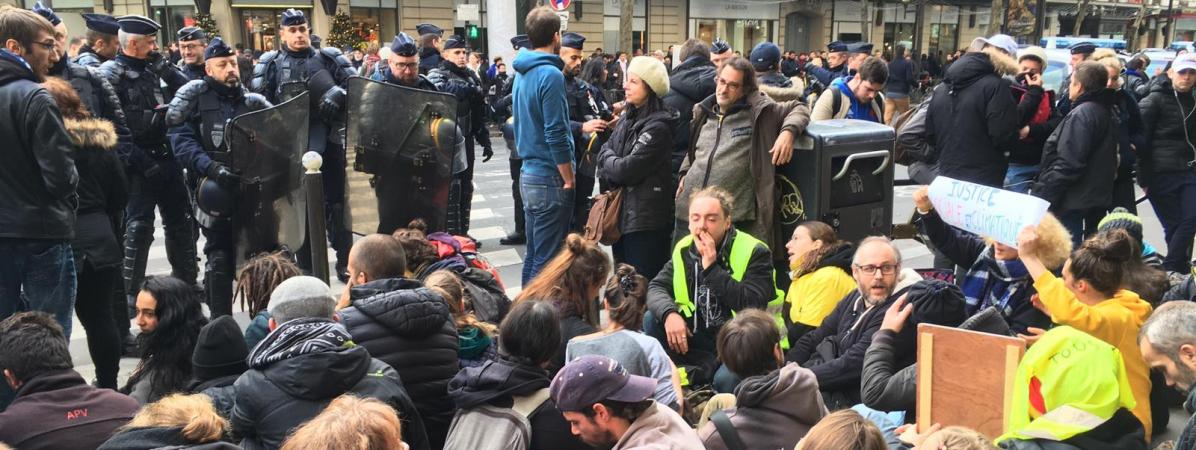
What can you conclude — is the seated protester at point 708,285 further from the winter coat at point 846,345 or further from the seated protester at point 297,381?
the seated protester at point 297,381

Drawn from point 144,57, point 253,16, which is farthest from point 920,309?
point 253,16

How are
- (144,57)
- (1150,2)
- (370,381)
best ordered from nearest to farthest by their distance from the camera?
1. (370,381)
2. (144,57)
3. (1150,2)

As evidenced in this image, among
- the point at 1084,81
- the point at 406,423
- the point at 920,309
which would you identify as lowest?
the point at 406,423

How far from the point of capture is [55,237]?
4645 millimetres

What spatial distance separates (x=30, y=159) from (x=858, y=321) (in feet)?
12.1

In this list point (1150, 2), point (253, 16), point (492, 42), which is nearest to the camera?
point (492, 42)

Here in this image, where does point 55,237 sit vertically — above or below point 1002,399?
above

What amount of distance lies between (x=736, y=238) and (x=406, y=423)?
207cm

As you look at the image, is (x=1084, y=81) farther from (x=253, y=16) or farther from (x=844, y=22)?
(x=844, y=22)

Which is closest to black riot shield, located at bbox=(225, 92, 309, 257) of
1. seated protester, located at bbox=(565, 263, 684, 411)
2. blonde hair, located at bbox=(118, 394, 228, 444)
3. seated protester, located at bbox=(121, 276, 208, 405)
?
seated protester, located at bbox=(121, 276, 208, 405)

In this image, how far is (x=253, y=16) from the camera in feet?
99.9

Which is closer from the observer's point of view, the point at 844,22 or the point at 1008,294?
the point at 1008,294

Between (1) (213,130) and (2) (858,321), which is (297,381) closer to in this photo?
(2) (858,321)

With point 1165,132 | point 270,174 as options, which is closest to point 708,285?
point 270,174
